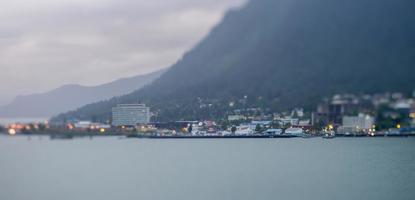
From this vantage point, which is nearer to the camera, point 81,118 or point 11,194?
point 11,194

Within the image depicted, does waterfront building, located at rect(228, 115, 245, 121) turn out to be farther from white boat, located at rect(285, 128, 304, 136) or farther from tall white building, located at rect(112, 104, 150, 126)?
tall white building, located at rect(112, 104, 150, 126)

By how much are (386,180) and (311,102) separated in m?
2.68

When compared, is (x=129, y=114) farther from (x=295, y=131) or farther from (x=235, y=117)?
(x=295, y=131)

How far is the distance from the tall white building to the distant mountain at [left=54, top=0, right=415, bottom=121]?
16.9 ft

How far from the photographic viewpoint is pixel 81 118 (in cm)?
1351

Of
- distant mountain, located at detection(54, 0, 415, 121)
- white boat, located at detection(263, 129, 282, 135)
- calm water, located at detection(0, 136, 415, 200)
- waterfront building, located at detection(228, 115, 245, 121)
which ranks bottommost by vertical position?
calm water, located at detection(0, 136, 415, 200)

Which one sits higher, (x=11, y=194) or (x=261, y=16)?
(x=261, y=16)

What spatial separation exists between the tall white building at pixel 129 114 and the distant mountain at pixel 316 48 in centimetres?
516

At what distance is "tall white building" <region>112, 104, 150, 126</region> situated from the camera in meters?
15.8

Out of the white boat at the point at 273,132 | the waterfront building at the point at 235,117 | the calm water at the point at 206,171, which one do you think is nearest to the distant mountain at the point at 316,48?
the calm water at the point at 206,171

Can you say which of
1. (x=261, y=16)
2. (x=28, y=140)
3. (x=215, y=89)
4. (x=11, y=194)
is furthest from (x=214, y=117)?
(x=11, y=194)

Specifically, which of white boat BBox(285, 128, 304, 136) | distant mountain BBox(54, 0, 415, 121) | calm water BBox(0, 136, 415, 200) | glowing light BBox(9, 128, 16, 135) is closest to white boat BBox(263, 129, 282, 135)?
white boat BBox(285, 128, 304, 136)

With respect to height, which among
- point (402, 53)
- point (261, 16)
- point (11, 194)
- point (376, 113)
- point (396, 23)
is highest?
point (261, 16)

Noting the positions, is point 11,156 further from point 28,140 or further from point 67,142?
point 67,142
